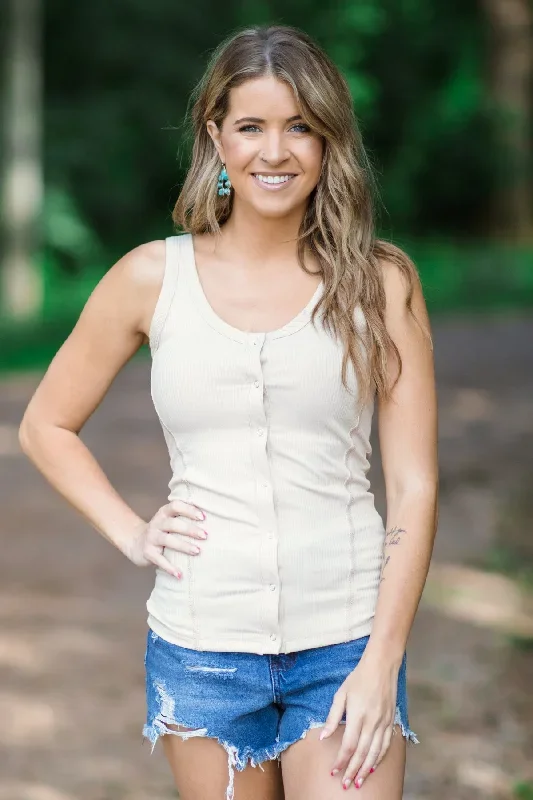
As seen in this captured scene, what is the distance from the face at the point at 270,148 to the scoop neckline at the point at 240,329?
17 centimetres

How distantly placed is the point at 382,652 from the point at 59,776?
8.55 feet

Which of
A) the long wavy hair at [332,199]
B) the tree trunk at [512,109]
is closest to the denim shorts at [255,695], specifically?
the long wavy hair at [332,199]

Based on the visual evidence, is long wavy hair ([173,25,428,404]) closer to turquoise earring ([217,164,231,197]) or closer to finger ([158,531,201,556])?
turquoise earring ([217,164,231,197])

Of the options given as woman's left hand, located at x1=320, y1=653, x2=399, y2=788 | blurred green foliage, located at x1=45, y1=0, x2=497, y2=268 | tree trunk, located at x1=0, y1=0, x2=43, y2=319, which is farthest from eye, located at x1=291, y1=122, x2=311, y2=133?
blurred green foliage, located at x1=45, y1=0, x2=497, y2=268

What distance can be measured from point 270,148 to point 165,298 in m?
0.32

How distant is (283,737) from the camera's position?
2314mm

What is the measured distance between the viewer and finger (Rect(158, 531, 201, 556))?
234 centimetres

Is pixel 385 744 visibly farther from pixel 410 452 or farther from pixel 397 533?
pixel 410 452

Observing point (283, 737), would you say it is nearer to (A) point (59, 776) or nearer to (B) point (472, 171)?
(A) point (59, 776)

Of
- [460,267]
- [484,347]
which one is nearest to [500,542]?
[484,347]

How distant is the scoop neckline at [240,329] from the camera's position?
2.33 m

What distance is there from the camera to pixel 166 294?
240 centimetres

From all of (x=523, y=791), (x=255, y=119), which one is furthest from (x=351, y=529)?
(x=523, y=791)

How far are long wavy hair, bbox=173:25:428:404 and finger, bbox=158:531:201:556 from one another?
1.28ft
